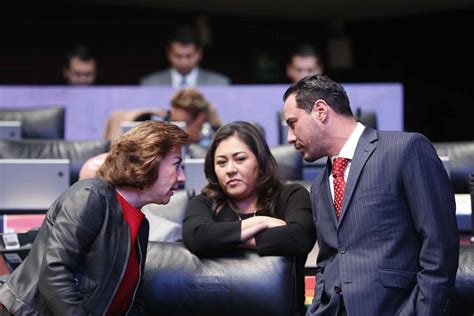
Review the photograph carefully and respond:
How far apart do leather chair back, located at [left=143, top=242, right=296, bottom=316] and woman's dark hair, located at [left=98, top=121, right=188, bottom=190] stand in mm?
401

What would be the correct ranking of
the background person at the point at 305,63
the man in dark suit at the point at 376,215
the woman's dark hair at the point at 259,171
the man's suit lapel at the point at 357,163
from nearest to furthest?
the man in dark suit at the point at 376,215 → the man's suit lapel at the point at 357,163 → the woman's dark hair at the point at 259,171 → the background person at the point at 305,63

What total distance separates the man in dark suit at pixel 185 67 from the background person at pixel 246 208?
422 cm

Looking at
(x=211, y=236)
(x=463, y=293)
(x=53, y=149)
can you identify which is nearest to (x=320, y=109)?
(x=211, y=236)

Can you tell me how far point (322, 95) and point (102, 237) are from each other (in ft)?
2.63

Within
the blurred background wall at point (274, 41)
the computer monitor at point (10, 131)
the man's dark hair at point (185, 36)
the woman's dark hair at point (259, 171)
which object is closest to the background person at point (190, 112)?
the computer monitor at point (10, 131)

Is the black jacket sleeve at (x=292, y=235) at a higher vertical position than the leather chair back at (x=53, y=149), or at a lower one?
lower

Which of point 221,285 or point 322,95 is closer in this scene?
point 322,95

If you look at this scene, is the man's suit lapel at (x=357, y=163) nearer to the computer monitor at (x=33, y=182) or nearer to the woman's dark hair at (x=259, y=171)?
the woman's dark hair at (x=259, y=171)

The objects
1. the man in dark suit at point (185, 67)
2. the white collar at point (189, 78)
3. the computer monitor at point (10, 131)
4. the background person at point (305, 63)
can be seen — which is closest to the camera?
the computer monitor at point (10, 131)

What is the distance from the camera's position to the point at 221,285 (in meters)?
3.32

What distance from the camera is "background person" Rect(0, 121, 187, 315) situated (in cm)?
292

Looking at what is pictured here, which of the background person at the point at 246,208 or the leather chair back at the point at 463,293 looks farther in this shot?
the background person at the point at 246,208

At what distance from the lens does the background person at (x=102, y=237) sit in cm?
292

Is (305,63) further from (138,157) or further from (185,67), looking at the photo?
(138,157)
